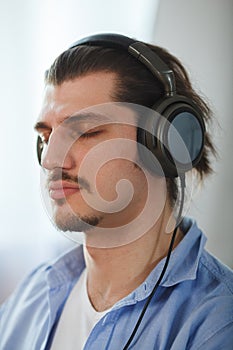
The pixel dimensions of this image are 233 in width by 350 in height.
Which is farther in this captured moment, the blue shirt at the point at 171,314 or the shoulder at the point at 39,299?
the shoulder at the point at 39,299

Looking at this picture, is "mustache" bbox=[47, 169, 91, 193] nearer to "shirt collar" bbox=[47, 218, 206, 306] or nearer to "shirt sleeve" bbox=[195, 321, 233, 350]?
"shirt collar" bbox=[47, 218, 206, 306]

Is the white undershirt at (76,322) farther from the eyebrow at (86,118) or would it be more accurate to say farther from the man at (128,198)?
the eyebrow at (86,118)

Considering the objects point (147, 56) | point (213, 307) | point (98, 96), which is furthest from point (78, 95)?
point (213, 307)

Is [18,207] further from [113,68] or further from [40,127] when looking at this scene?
[113,68]

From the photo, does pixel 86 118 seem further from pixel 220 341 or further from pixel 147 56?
pixel 220 341

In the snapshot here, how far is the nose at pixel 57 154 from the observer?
835mm

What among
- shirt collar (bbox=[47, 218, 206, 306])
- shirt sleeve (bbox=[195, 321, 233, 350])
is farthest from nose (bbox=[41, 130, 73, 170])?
shirt sleeve (bbox=[195, 321, 233, 350])

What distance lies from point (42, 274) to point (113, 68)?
0.55m

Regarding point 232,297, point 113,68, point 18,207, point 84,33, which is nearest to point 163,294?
point 232,297

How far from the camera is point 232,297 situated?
80cm

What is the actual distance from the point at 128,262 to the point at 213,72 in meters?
0.52

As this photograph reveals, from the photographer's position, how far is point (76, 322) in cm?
94

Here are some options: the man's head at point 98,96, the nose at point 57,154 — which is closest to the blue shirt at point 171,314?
the man's head at point 98,96

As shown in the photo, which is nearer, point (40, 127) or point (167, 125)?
point (167, 125)
